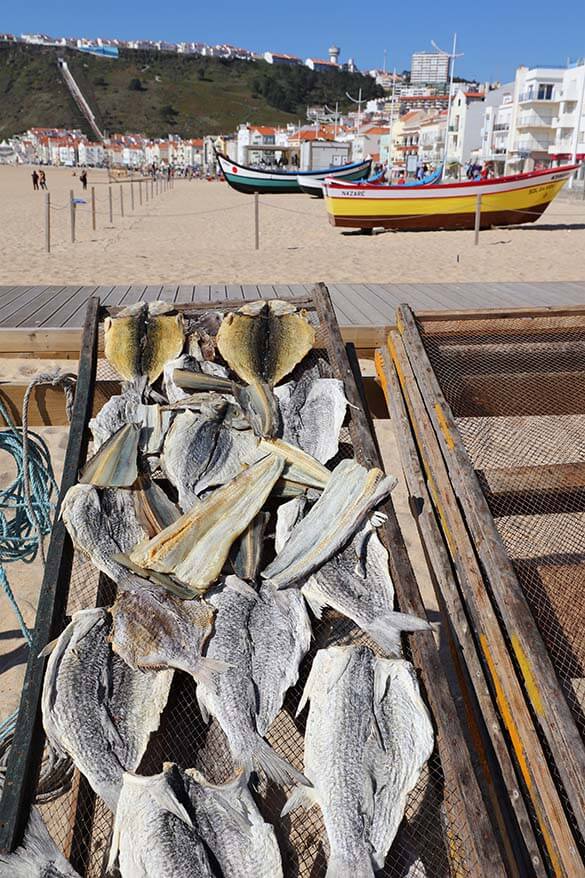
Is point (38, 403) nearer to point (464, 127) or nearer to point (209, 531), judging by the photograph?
point (209, 531)

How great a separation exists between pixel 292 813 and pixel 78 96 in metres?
176

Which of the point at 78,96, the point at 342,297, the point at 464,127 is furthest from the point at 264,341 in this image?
the point at 78,96

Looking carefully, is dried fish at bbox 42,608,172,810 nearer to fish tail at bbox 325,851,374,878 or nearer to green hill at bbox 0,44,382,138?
fish tail at bbox 325,851,374,878

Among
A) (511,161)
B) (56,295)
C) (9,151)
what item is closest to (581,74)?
(511,161)

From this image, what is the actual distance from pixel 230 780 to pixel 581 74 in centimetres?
7154

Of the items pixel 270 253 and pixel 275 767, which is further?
pixel 270 253

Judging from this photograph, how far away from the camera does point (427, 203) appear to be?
20172 mm

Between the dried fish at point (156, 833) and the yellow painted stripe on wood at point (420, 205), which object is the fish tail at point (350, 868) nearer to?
the dried fish at point (156, 833)

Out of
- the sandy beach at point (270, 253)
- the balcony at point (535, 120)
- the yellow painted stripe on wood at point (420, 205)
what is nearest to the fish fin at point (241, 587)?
the sandy beach at point (270, 253)

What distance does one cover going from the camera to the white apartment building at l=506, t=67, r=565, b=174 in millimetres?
62438

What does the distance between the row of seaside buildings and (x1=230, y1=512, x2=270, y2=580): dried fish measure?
65.2m

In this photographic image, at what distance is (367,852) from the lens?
137cm

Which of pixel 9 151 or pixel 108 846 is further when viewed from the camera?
pixel 9 151

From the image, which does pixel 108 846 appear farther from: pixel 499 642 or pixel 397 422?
pixel 397 422
